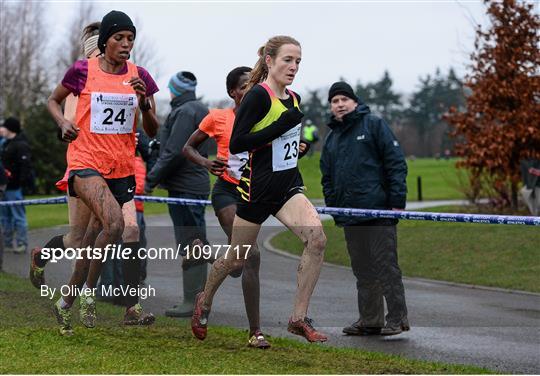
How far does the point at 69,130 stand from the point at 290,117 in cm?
165

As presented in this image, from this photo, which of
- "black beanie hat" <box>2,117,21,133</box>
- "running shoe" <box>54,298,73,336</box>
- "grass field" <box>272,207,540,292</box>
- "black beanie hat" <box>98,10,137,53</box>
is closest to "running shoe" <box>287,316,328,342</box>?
"running shoe" <box>54,298,73,336</box>

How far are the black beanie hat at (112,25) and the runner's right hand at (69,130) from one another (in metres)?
0.64

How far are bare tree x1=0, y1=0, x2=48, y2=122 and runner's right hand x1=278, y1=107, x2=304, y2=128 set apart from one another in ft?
209

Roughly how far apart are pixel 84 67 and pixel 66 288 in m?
1.67

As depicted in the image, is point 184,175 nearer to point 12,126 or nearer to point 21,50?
point 12,126

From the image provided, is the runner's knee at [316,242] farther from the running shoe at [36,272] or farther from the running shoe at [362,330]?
the running shoe at [36,272]

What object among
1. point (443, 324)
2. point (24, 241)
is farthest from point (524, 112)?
point (443, 324)

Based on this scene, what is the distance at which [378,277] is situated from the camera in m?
9.03

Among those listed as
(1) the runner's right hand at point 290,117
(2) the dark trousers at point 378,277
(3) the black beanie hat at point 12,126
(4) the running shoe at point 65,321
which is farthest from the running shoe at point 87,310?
(3) the black beanie hat at point 12,126

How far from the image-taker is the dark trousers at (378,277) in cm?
891

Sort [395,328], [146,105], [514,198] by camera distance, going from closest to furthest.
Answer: [146,105] < [395,328] < [514,198]

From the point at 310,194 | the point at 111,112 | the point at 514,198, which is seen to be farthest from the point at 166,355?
the point at 310,194

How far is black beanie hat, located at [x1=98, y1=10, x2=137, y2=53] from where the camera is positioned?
25.1ft

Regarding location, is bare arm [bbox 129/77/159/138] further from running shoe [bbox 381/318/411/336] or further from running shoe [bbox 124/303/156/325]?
running shoe [bbox 381/318/411/336]
